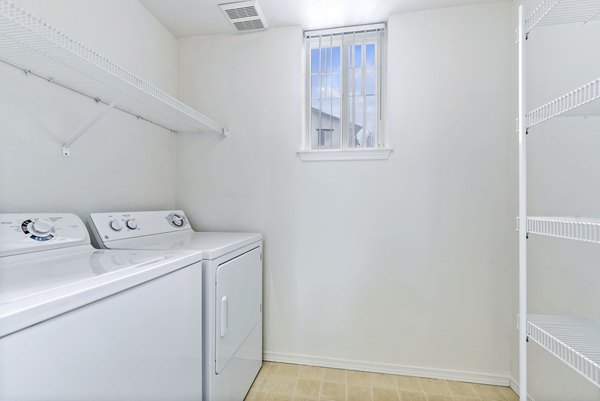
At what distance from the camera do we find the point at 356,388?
1865mm

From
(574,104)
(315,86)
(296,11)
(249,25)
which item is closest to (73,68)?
(249,25)

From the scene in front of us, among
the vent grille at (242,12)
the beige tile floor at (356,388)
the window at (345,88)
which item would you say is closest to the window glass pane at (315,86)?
the window at (345,88)

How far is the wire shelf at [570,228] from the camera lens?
0.84m

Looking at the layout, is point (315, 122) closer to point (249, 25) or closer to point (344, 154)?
point (344, 154)

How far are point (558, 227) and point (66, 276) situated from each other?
5.08 feet

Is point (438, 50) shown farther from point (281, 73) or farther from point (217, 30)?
point (217, 30)

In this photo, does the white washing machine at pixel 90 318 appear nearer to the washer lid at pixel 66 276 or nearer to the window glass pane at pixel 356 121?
the washer lid at pixel 66 276

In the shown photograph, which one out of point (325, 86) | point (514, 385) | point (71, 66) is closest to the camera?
point (71, 66)

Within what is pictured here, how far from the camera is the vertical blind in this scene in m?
2.20

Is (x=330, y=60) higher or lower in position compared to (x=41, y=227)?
higher

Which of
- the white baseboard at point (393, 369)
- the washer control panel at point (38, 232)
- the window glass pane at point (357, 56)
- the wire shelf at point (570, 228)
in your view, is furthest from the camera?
the window glass pane at point (357, 56)

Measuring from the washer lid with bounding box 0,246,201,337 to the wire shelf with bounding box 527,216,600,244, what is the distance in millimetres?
1336

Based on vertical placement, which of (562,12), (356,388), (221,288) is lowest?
(356,388)

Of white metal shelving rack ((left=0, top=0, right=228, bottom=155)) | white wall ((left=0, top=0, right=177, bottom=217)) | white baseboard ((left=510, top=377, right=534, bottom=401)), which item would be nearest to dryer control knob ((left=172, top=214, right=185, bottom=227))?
white wall ((left=0, top=0, right=177, bottom=217))
